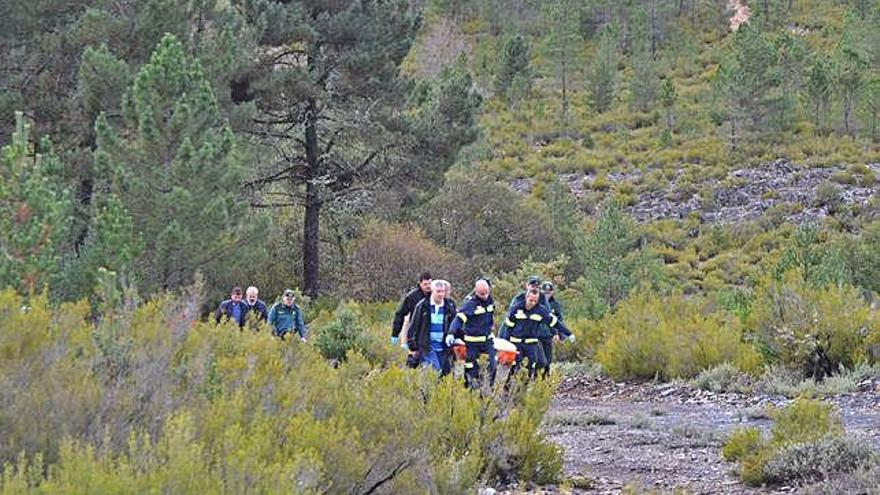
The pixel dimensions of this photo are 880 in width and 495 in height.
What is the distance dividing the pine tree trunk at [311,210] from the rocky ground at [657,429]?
12283 mm

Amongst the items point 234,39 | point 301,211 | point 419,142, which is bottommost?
point 301,211

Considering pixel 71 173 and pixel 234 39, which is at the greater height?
pixel 234 39

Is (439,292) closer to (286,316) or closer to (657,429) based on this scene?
(657,429)

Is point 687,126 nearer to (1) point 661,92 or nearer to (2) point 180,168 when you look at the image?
(1) point 661,92

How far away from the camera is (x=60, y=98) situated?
2167 centimetres

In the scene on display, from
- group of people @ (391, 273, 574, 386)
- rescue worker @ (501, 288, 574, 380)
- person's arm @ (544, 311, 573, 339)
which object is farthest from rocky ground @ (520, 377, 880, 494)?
group of people @ (391, 273, 574, 386)

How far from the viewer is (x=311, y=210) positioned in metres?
28.0

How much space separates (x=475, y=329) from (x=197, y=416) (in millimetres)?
6512

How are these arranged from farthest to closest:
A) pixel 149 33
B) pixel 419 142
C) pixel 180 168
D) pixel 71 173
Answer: pixel 419 142 → pixel 149 33 → pixel 71 173 → pixel 180 168

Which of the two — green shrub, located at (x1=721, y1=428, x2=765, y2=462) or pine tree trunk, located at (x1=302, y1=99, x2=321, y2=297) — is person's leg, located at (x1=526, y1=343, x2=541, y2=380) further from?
pine tree trunk, located at (x1=302, y1=99, x2=321, y2=297)

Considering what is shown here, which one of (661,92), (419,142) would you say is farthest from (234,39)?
(661,92)

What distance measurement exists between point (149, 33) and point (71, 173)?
11.0 feet

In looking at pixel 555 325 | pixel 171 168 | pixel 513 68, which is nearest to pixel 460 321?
pixel 555 325

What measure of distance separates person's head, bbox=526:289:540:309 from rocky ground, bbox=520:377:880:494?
1.28 metres
